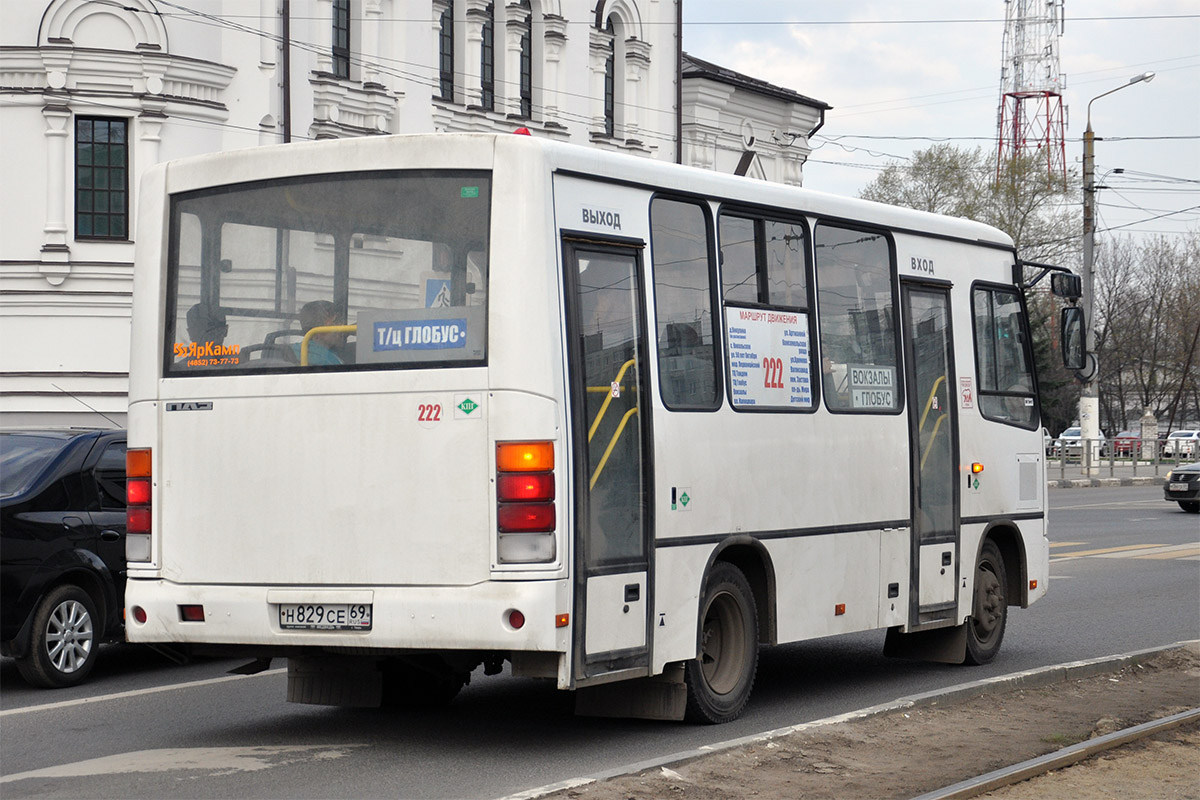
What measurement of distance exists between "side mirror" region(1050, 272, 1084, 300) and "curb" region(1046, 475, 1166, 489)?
3240cm

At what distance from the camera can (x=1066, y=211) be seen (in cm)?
6569

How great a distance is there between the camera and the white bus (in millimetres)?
7770

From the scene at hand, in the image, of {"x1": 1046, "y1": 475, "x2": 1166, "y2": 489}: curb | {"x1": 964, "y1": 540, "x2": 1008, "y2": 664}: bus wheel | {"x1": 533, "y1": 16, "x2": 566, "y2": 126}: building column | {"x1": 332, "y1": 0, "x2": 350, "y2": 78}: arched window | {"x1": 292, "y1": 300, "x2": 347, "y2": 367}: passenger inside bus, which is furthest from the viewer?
{"x1": 1046, "y1": 475, "x2": 1166, "y2": 489}: curb

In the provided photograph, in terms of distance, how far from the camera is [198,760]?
8.11 meters

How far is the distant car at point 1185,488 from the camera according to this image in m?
32.9

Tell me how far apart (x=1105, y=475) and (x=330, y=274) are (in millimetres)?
46435

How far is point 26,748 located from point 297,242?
2930 millimetres

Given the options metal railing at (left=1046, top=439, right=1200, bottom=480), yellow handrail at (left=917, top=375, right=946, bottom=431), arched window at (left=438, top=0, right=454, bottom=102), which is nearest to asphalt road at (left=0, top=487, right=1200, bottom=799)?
yellow handrail at (left=917, top=375, right=946, bottom=431)

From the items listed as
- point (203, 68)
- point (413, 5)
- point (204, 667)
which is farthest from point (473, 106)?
point (204, 667)

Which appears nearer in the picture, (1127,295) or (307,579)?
(307,579)

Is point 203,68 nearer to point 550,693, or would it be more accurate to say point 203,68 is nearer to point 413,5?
point 413,5

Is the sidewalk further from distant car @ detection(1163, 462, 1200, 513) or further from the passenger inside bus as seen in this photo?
the passenger inside bus

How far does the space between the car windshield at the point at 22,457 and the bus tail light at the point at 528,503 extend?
454cm

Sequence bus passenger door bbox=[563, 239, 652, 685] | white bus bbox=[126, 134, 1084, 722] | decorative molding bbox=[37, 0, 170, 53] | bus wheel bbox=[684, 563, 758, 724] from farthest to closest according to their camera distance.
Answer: decorative molding bbox=[37, 0, 170, 53]
bus wheel bbox=[684, 563, 758, 724]
bus passenger door bbox=[563, 239, 652, 685]
white bus bbox=[126, 134, 1084, 722]
